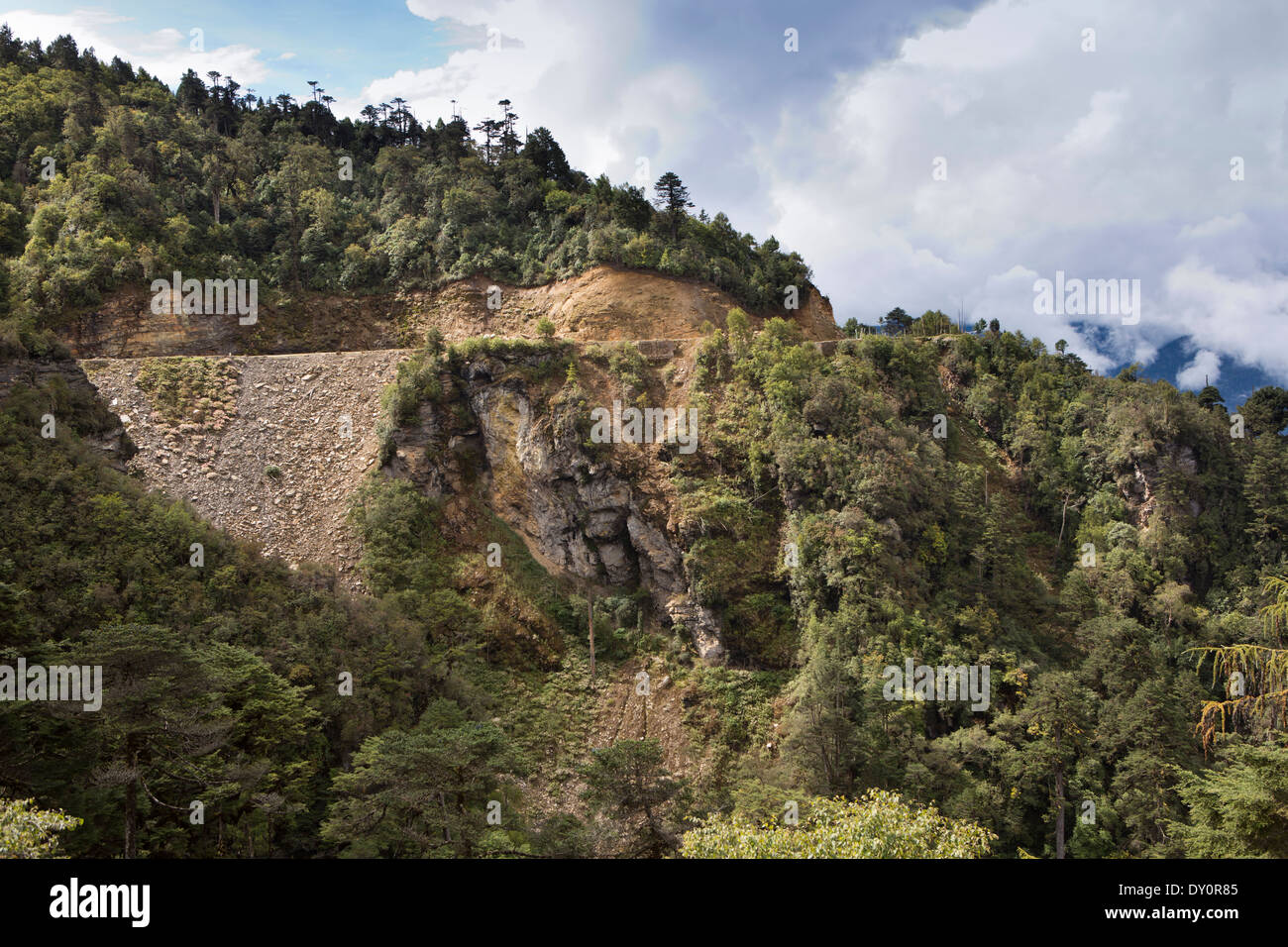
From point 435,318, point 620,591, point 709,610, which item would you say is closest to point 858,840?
point 709,610

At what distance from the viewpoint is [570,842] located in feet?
61.2

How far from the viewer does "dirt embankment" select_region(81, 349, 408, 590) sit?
29.7 m

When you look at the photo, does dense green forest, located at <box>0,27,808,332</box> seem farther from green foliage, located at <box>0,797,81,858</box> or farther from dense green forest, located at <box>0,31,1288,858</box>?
green foliage, located at <box>0,797,81,858</box>

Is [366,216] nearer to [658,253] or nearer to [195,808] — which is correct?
[658,253]

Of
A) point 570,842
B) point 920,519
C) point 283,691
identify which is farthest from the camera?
point 920,519

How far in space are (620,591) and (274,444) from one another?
49.2 ft

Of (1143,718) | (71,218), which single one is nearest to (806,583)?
(1143,718)

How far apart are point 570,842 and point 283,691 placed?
7298mm

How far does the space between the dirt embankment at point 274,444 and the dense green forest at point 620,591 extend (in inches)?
76.1

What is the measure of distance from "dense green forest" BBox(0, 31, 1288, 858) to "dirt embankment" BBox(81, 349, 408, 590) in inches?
76.1

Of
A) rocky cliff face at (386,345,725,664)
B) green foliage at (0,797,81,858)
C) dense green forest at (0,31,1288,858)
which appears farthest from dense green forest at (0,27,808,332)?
green foliage at (0,797,81,858)

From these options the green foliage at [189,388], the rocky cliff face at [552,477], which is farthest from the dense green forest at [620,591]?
the green foliage at [189,388]

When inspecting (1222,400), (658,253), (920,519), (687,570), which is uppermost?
(658,253)

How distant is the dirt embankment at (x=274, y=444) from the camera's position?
29.7 metres
